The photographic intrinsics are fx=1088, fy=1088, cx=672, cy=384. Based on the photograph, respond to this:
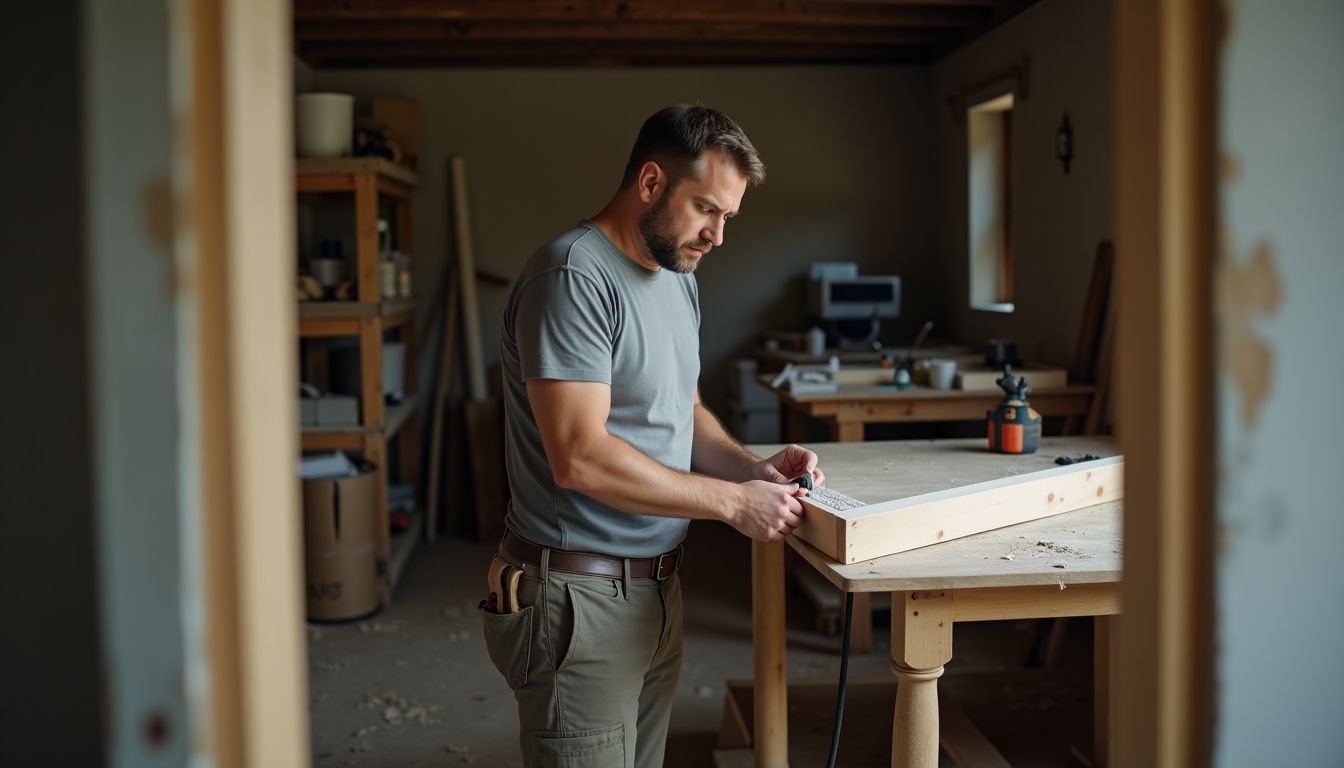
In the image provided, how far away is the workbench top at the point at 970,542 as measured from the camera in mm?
1915

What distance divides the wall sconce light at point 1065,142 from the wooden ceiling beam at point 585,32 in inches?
63.5

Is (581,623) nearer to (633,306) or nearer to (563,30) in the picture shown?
(633,306)

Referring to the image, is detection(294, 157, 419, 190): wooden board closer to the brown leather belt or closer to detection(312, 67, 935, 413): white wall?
detection(312, 67, 935, 413): white wall

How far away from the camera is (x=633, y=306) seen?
2.04 metres

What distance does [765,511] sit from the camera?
2.04 meters

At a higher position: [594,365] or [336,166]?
[336,166]

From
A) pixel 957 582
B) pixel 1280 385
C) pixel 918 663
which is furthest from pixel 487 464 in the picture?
pixel 1280 385

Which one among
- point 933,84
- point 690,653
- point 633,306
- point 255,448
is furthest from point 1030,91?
point 255,448

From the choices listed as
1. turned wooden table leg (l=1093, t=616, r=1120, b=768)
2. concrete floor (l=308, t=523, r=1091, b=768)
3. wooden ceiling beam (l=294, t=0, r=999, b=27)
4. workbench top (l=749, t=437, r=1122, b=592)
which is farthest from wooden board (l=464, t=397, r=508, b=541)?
turned wooden table leg (l=1093, t=616, r=1120, b=768)

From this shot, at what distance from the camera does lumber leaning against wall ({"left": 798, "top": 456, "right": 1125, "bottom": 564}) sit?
197 centimetres

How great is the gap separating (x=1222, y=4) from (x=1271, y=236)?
183 mm

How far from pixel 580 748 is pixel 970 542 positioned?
2.78 feet

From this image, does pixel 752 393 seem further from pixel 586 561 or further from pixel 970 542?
pixel 586 561

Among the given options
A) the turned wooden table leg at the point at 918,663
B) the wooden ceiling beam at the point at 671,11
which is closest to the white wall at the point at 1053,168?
the wooden ceiling beam at the point at 671,11
